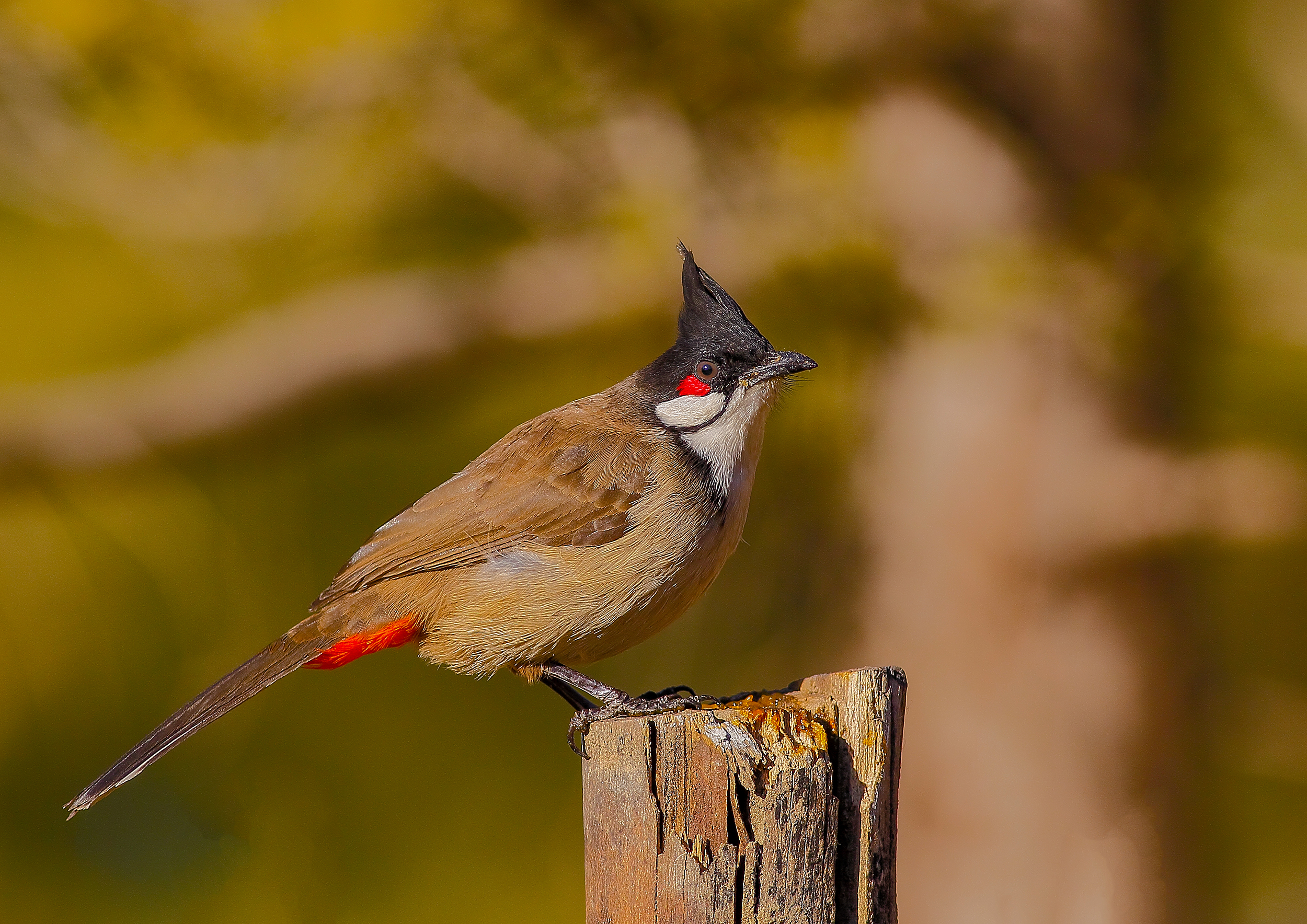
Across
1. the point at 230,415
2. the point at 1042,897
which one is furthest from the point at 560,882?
the point at 230,415

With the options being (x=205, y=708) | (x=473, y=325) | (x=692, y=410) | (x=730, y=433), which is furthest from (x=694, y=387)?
(x=205, y=708)

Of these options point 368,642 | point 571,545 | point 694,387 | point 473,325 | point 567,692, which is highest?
point 473,325

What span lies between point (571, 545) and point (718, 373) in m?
0.60

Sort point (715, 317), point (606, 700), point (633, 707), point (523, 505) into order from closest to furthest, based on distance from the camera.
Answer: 1. point (633, 707)
2. point (606, 700)
3. point (523, 505)
4. point (715, 317)

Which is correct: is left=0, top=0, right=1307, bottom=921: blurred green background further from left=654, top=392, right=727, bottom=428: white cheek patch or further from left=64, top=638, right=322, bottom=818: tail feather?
left=64, top=638, right=322, bottom=818: tail feather

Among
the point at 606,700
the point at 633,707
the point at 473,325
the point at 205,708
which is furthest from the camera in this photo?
the point at 473,325

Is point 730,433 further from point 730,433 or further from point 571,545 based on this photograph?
point 571,545

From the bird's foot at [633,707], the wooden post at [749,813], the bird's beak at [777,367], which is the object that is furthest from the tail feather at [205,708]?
the bird's beak at [777,367]

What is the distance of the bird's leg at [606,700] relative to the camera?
2.73 m

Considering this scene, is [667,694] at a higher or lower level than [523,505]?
lower

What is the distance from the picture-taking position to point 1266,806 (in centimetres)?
563

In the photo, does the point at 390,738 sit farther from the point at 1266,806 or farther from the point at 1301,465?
the point at 1266,806

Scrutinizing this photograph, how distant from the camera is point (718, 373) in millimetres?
3322

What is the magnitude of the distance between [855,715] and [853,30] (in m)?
2.55
